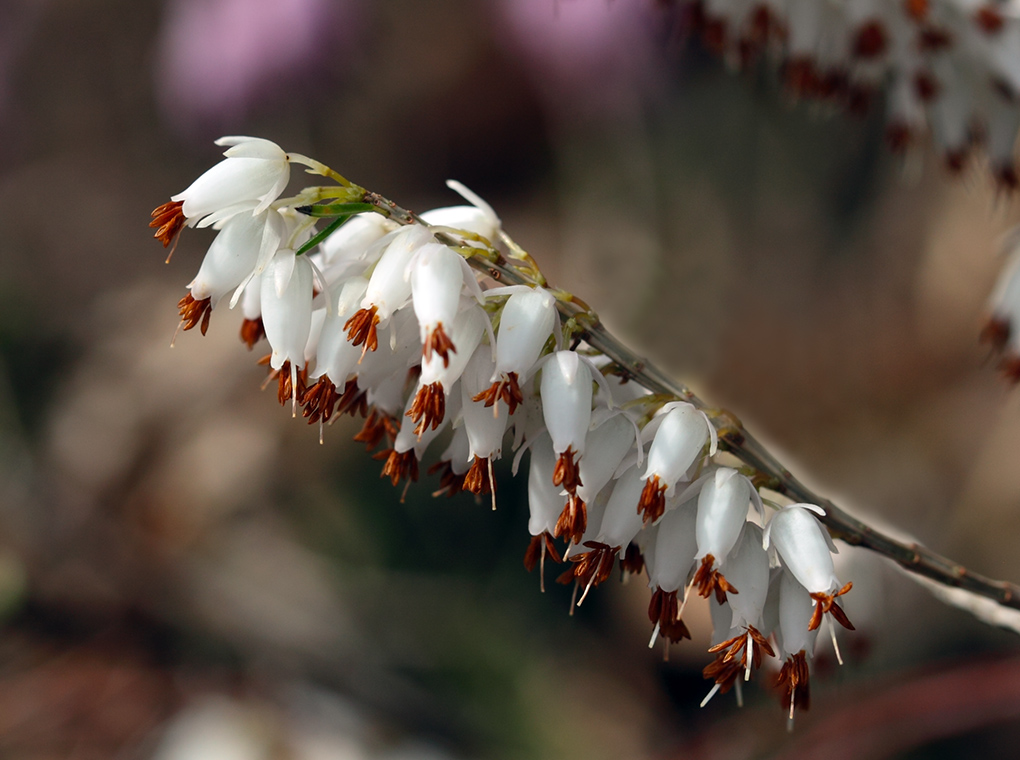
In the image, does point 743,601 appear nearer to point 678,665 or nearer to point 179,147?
point 678,665

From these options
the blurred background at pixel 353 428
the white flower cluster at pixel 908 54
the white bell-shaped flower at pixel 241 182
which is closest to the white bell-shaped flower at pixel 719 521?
the white bell-shaped flower at pixel 241 182

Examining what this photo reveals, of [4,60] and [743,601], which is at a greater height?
[743,601]

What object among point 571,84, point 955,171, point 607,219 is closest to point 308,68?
point 571,84

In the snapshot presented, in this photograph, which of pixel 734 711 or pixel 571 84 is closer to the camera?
pixel 734 711

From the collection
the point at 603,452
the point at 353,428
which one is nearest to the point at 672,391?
the point at 603,452

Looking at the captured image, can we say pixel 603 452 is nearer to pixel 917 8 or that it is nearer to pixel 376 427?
pixel 376 427

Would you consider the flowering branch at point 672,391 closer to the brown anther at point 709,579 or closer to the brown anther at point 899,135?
the brown anther at point 709,579

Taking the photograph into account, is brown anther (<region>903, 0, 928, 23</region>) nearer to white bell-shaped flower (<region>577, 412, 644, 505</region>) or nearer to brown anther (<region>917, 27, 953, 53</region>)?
brown anther (<region>917, 27, 953, 53</region>)
